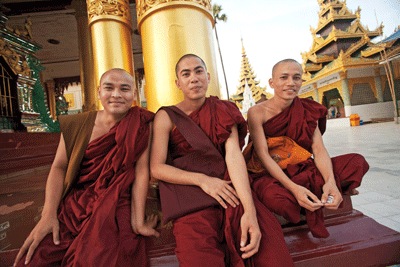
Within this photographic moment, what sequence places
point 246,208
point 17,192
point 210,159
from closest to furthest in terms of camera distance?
point 246,208
point 210,159
point 17,192

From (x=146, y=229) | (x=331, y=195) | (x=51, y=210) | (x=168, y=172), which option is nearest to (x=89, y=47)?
(x=51, y=210)

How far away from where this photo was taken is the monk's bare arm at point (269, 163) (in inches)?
50.8

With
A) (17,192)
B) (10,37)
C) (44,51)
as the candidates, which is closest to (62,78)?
(44,51)

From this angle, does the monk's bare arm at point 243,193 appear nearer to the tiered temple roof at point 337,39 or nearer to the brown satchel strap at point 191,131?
the brown satchel strap at point 191,131

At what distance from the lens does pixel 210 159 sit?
55.2 inches

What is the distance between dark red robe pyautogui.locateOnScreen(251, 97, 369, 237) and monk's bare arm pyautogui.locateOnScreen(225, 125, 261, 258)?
230 millimetres

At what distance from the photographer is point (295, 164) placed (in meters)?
1.55

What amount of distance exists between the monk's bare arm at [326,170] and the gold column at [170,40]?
1.09 m

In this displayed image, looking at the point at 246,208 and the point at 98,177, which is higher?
the point at 98,177

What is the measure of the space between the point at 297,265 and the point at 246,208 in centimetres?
44

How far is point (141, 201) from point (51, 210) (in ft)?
1.69

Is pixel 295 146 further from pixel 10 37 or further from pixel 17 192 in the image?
pixel 10 37

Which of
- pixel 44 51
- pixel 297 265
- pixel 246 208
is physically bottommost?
pixel 297 265

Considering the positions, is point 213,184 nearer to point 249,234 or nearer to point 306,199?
point 249,234
